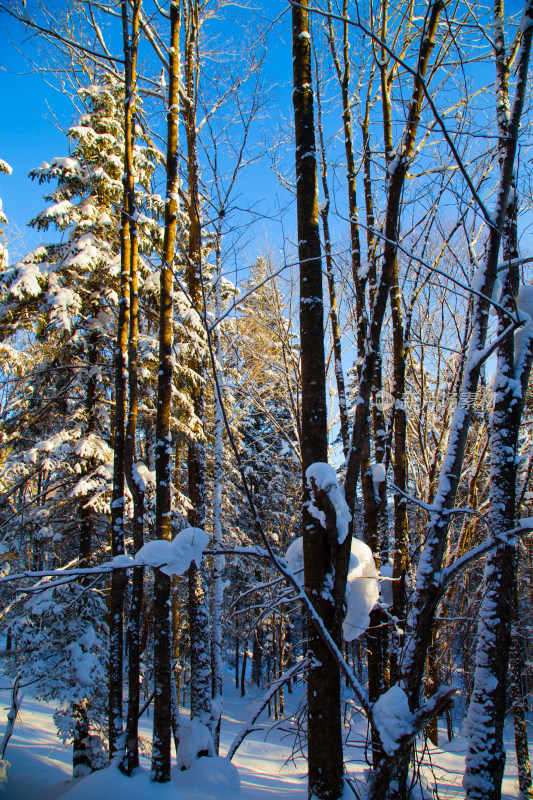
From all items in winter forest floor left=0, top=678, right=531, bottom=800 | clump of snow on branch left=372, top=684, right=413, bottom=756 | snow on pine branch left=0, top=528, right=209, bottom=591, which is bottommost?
winter forest floor left=0, top=678, right=531, bottom=800

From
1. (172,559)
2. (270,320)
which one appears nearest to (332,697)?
(172,559)

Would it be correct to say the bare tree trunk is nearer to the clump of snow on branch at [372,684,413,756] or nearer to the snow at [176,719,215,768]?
the snow at [176,719,215,768]

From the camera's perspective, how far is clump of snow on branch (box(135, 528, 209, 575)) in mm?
2221

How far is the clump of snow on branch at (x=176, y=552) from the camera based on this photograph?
7.29ft

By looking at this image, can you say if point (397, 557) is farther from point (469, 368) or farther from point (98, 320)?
point (98, 320)

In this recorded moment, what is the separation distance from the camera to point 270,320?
29.0 feet

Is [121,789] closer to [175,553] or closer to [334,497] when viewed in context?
[175,553]

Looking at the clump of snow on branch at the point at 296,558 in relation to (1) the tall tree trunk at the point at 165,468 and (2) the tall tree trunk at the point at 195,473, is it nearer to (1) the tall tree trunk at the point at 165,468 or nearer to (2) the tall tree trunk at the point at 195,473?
(1) the tall tree trunk at the point at 165,468

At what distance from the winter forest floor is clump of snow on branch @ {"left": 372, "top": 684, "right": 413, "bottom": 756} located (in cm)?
14

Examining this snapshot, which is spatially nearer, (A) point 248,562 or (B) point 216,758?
(B) point 216,758

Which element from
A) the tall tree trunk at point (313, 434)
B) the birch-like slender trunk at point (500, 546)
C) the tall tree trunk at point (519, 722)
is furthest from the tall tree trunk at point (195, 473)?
the tall tree trunk at point (519, 722)

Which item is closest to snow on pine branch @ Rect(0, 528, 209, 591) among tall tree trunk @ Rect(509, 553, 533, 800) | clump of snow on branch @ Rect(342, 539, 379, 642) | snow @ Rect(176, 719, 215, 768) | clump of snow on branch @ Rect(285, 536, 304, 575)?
clump of snow on branch @ Rect(285, 536, 304, 575)

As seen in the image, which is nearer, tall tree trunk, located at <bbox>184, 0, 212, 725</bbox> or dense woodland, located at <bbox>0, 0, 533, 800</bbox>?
dense woodland, located at <bbox>0, 0, 533, 800</bbox>

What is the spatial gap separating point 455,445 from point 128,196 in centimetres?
596
